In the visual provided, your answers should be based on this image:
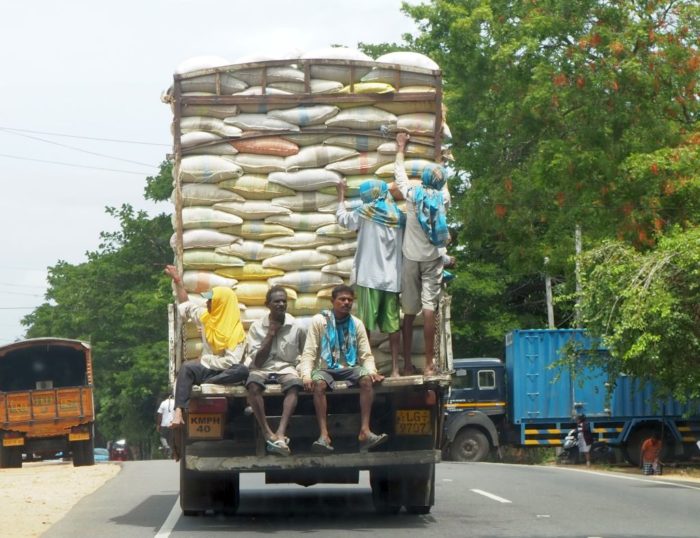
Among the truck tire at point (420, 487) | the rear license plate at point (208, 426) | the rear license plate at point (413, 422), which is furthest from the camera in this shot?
the truck tire at point (420, 487)

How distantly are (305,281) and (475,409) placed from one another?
61.8ft

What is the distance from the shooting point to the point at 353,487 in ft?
59.8

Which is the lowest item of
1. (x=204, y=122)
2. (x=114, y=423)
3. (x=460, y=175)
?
(x=114, y=423)

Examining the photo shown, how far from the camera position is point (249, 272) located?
12.1 m

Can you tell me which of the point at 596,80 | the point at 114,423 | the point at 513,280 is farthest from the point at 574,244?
the point at 114,423

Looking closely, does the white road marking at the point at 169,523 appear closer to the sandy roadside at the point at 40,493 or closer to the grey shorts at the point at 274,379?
the sandy roadside at the point at 40,493

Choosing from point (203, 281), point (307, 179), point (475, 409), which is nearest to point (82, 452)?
point (475, 409)

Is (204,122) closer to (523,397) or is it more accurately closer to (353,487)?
(353,487)

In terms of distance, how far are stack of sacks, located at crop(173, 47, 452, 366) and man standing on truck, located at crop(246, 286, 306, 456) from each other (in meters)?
0.43

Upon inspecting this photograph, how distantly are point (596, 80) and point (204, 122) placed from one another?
632 inches

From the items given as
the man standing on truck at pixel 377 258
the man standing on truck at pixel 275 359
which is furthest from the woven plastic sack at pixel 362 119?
the man standing on truck at pixel 275 359

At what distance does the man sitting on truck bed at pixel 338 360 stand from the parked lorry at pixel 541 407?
59.2 ft

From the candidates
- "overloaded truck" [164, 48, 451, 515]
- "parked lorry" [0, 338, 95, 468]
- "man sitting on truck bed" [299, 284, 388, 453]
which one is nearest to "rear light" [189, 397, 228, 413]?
"overloaded truck" [164, 48, 451, 515]

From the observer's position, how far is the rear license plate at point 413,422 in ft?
39.3
